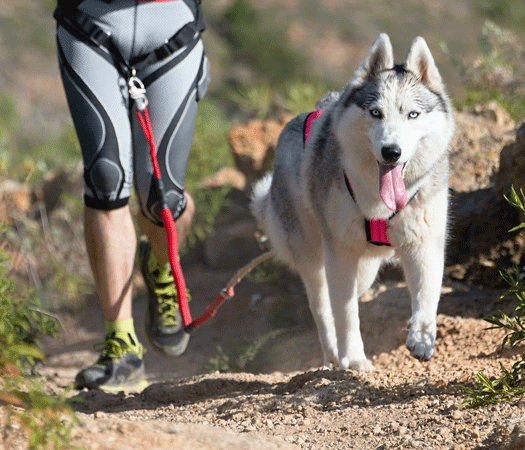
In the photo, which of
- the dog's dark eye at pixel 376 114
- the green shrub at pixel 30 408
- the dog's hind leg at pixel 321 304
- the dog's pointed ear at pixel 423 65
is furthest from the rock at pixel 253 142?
the green shrub at pixel 30 408

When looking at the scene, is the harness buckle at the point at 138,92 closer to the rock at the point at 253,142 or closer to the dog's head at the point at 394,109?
the dog's head at the point at 394,109

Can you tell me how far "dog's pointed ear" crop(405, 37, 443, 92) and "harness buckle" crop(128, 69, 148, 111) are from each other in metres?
1.39

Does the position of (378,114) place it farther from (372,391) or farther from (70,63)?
(70,63)

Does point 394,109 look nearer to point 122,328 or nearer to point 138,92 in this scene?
point 138,92

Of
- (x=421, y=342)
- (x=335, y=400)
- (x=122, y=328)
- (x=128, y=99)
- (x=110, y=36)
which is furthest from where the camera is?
(x=122, y=328)

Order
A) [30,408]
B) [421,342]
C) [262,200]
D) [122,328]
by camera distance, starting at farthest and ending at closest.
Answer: [262,200]
[122,328]
[421,342]
[30,408]

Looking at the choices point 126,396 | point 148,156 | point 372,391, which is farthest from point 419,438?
point 148,156

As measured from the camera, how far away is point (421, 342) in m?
2.75

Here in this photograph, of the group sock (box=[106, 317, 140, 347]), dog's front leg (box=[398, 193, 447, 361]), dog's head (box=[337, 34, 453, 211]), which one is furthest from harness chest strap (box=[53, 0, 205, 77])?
dog's front leg (box=[398, 193, 447, 361])

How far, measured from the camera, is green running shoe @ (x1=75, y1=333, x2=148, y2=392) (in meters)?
3.42

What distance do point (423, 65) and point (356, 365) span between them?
57.6 inches

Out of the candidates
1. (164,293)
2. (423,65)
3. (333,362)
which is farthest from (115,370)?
(423,65)

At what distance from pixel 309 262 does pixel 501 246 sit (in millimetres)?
1412

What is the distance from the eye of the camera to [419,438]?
2080 mm
